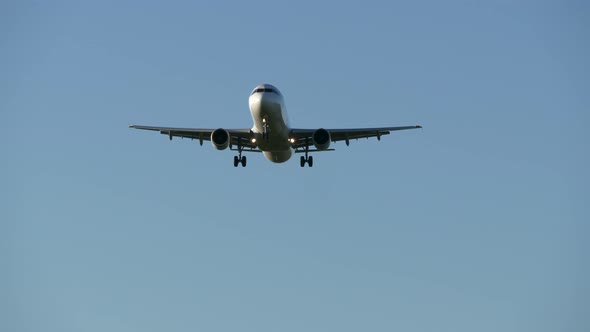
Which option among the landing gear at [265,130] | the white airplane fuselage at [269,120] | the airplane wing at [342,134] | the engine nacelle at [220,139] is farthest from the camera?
the airplane wing at [342,134]

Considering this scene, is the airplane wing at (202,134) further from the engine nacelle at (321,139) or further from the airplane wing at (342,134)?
the engine nacelle at (321,139)

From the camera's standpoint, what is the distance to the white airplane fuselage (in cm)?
5309

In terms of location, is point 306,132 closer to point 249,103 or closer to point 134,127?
point 249,103

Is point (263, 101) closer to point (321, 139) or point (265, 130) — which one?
point (265, 130)

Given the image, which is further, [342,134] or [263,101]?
[342,134]

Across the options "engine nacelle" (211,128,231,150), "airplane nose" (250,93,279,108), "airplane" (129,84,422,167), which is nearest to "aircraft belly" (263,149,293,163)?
"airplane" (129,84,422,167)

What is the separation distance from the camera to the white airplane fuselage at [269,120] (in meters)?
53.1

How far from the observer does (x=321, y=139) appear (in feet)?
183

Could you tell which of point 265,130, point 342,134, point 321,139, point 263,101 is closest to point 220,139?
point 265,130

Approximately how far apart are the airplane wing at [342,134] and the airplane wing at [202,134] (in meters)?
2.75

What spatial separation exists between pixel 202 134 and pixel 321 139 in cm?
751

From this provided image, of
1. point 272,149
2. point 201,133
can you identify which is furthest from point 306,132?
point 201,133

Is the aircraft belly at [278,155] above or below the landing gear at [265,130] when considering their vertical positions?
below

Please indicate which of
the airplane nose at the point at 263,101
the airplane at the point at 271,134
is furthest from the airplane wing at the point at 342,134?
the airplane nose at the point at 263,101
